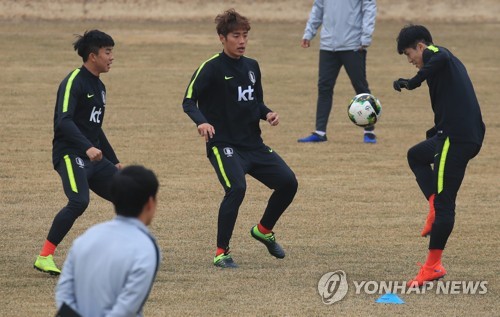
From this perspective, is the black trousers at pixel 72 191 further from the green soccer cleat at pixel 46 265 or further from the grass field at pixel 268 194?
the grass field at pixel 268 194

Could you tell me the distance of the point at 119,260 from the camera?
4.70 metres

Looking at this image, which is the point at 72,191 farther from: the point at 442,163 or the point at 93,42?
the point at 442,163

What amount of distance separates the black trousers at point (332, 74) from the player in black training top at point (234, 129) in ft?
21.0

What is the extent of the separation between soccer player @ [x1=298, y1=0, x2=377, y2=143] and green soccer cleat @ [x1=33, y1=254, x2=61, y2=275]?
7.73 meters

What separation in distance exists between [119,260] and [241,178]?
4393 mm

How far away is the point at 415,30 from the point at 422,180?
1626mm

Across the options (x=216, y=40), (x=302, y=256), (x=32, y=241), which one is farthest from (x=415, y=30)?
(x=216, y=40)

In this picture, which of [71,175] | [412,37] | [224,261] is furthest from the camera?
[224,261]

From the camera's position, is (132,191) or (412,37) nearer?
(132,191)

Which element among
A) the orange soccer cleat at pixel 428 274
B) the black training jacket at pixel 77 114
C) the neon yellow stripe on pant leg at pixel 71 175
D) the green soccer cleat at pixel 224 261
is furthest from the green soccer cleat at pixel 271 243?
the neon yellow stripe on pant leg at pixel 71 175

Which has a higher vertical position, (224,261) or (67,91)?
(67,91)

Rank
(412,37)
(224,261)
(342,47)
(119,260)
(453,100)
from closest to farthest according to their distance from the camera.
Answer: (119,260) < (412,37) < (453,100) < (224,261) < (342,47)

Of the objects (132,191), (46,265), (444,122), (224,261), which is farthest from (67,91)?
(132,191)

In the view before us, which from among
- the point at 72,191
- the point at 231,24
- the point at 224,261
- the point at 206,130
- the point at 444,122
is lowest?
the point at 224,261
